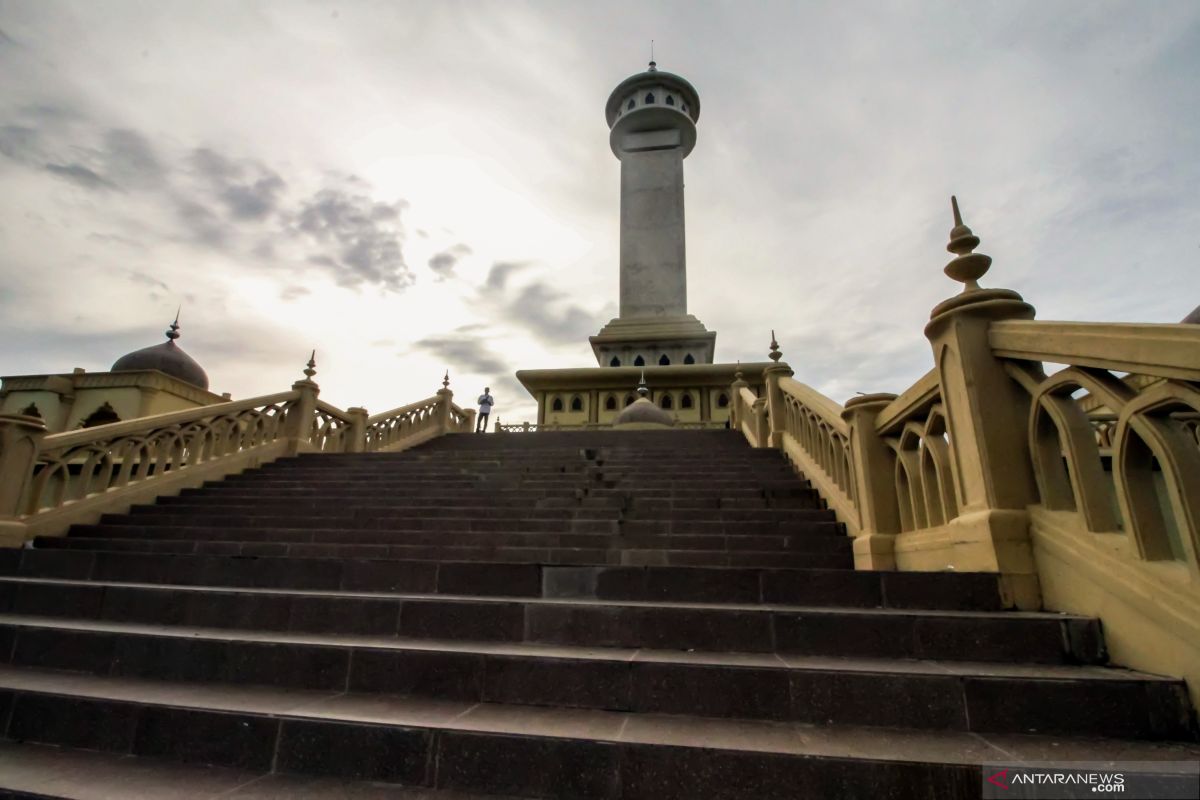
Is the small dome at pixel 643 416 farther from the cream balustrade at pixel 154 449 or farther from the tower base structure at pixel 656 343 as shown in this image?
the tower base structure at pixel 656 343

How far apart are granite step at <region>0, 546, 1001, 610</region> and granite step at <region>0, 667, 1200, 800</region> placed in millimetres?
1073

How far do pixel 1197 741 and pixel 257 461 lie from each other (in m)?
11.4

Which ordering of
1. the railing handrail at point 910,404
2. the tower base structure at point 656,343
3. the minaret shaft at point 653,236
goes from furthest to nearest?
the minaret shaft at point 653,236 → the tower base structure at point 656,343 → the railing handrail at point 910,404

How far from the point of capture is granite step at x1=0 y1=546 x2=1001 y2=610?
3.05 metres

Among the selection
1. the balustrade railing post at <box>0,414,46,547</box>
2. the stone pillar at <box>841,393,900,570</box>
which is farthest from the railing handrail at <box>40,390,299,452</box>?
the stone pillar at <box>841,393,900,570</box>

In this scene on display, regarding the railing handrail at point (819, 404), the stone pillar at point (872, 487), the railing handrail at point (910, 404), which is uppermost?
the railing handrail at point (819, 404)

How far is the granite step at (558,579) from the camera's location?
10.00 feet

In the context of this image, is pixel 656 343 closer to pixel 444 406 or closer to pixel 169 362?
pixel 444 406

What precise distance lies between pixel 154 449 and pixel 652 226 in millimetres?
28478

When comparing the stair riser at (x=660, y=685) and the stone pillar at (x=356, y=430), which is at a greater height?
the stone pillar at (x=356, y=430)

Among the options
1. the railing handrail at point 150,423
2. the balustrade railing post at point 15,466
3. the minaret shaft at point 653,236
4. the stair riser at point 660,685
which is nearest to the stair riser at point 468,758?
the stair riser at point 660,685

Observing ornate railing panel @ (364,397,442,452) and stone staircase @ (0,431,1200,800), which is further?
ornate railing panel @ (364,397,442,452)

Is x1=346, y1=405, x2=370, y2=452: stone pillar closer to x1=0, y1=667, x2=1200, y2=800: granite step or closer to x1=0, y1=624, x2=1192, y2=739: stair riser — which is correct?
x1=0, y1=624, x2=1192, y2=739: stair riser

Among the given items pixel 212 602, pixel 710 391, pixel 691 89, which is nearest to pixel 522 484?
pixel 212 602
